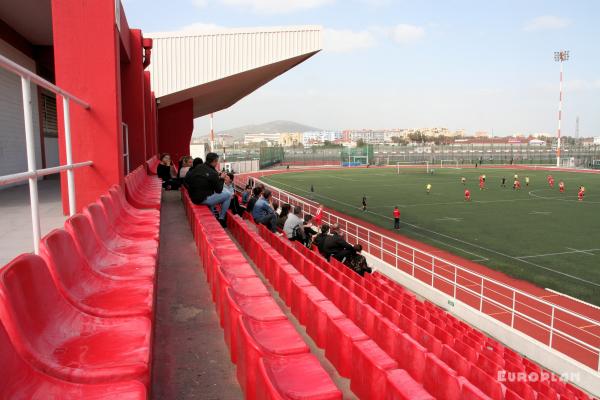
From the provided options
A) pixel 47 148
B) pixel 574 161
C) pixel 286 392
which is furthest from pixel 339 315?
pixel 574 161

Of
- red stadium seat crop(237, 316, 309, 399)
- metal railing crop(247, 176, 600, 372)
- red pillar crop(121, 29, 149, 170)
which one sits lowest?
metal railing crop(247, 176, 600, 372)

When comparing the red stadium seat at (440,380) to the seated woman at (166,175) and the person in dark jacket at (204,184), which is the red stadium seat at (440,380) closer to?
the person in dark jacket at (204,184)

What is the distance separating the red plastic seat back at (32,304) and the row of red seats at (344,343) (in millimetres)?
1558

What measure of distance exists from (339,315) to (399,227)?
1937 cm

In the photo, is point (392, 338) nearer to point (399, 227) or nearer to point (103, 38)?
point (103, 38)

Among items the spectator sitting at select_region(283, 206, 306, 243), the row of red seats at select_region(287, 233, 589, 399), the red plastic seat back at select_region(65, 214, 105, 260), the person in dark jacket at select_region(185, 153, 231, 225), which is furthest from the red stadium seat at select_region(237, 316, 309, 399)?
the spectator sitting at select_region(283, 206, 306, 243)

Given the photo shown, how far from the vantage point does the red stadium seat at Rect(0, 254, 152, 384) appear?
1613 mm

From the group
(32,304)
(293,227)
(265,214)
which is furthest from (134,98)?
(32,304)

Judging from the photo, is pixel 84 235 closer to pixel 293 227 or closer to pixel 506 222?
pixel 293 227

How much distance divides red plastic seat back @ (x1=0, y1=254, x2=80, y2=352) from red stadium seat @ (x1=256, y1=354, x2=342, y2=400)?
0.86 meters

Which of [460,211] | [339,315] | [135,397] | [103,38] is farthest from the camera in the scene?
[460,211]

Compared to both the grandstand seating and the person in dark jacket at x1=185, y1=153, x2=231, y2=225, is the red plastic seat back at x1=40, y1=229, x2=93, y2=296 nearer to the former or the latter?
the grandstand seating

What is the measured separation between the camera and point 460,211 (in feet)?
88.9

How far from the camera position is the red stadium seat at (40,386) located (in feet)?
4.67
